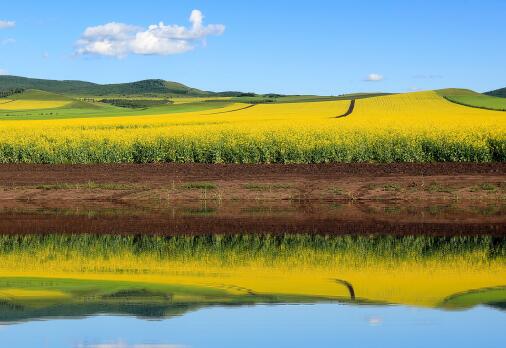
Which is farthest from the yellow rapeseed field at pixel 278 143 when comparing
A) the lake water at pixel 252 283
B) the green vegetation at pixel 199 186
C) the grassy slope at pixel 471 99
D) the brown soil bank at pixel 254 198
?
the grassy slope at pixel 471 99

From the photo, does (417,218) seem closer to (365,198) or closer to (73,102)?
(365,198)

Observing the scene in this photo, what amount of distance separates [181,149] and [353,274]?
96.9 feet

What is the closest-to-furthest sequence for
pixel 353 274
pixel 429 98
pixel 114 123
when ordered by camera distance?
1. pixel 353 274
2. pixel 114 123
3. pixel 429 98

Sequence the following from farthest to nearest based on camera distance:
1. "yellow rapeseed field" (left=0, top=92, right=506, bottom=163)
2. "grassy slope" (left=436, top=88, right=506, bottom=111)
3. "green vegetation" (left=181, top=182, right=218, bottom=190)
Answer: "grassy slope" (left=436, top=88, right=506, bottom=111), "yellow rapeseed field" (left=0, top=92, right=506, bottom=163), "green vegetation" (left=181, top=182, right=218, bottom=190)

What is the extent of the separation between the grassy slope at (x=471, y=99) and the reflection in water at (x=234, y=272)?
53.5m

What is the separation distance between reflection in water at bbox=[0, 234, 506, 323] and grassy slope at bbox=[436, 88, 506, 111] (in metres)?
53.5

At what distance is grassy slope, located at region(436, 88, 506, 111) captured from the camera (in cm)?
7947

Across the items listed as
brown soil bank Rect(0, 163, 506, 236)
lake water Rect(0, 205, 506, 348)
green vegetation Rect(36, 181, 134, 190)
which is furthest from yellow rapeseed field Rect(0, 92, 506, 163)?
lake water Rect(0, 205, 506, 348)

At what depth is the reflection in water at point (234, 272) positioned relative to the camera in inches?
610

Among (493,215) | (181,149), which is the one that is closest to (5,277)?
(493,215)

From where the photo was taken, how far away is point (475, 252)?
22188 mm

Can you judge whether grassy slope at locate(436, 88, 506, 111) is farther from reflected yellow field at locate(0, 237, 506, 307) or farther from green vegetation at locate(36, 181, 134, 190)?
reflected yellow field at locate(0, 237, 506, 307)

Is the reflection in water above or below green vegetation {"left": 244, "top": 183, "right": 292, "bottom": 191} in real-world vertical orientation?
above

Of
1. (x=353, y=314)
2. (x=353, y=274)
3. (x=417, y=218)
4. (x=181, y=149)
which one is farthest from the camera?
(x=181, y=149)
